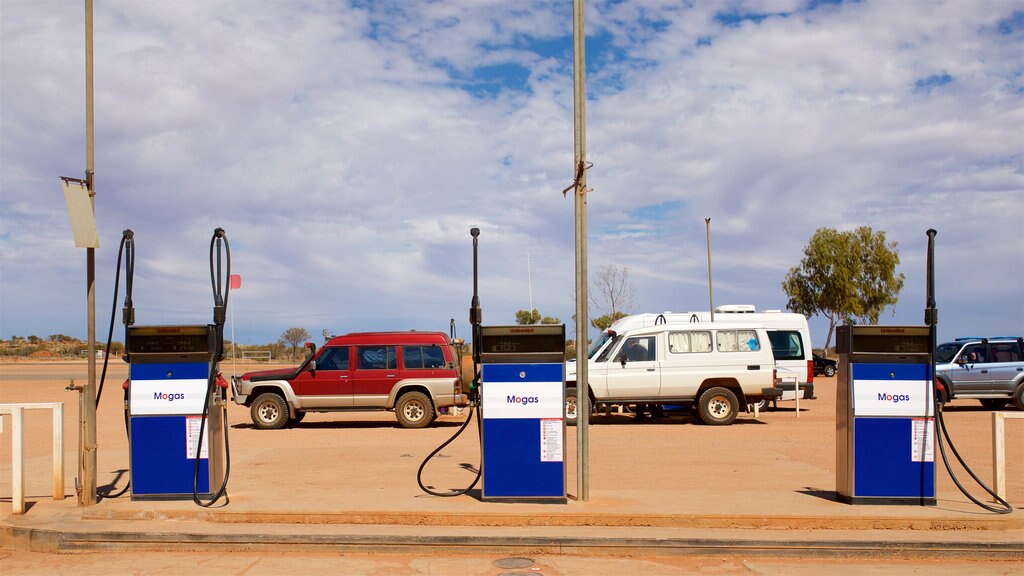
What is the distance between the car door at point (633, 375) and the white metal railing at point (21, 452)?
1144 centimetres

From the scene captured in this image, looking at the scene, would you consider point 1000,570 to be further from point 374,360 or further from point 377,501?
point 374,360

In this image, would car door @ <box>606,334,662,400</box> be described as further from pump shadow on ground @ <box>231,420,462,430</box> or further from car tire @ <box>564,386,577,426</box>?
pump shadow on ground @ <box>231,420,462,430</box>

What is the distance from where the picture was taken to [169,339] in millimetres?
8781

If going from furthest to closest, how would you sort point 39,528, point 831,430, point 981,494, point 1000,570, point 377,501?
point 831,430
point 981,494
point 377,501
point 39,528
point 1000,570

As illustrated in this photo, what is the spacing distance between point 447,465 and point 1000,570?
22.8 feet

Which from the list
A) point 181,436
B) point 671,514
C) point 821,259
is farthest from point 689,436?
point 821,259

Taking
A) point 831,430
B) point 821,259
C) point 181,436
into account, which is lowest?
point 831,430

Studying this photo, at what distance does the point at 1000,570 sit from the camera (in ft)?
22.8

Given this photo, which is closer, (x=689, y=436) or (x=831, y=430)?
(x=689, y=436)

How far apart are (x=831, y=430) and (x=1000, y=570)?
416 inches

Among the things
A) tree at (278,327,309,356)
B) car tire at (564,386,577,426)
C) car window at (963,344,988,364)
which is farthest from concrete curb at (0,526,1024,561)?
tree at (278,327,309,356)

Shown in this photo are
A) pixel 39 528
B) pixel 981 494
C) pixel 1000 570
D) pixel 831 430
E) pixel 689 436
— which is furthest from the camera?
pixel 831 430

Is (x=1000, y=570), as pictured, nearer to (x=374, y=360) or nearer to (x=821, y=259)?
(x=374, y=360)

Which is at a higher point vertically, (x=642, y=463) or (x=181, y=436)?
(x=181, y=436)
